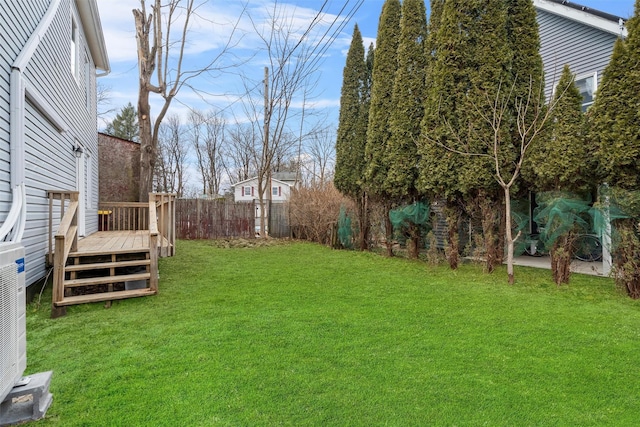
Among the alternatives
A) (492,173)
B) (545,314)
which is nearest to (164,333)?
(545,314)

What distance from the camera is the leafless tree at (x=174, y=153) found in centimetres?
3062

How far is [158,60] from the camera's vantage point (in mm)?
10078

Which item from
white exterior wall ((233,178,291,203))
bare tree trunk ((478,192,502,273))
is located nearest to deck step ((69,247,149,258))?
bare tree trunk ((478,192,502,273))

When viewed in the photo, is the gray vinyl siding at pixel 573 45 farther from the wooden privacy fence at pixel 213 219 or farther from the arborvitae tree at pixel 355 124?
the wooden privacy fence at pixel 213 219

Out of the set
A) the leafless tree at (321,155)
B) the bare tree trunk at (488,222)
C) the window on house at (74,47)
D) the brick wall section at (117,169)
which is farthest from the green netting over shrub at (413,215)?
the leafless tree at (321,155)

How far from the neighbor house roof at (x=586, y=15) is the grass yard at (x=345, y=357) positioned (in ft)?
19.0

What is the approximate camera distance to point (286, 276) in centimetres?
650

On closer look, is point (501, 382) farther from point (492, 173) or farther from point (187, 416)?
point (492, 173)

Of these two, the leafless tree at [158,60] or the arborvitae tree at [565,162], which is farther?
the leafless tree at [158,60]

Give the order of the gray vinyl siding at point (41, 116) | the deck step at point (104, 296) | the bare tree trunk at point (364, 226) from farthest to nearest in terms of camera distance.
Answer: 1. the bare tree trunk at point (364, 226)
2. the deck step at point (104, 296)
3. the gray vinyl siding at point (41, 116)

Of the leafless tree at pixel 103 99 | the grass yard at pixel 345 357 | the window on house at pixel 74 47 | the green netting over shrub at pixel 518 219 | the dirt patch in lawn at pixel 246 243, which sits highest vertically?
the leafless tree at pixel 103 99

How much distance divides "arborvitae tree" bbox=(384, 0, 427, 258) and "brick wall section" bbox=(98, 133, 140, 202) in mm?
8621

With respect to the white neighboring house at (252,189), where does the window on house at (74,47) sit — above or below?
above

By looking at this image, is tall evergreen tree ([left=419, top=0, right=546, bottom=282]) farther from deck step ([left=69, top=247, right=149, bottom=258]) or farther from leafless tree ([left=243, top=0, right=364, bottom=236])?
leafless tree ([left=243, top=0, right=364, bottom=236])
